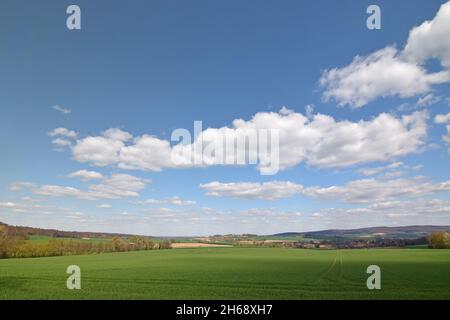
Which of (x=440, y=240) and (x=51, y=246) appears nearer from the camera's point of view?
(x=51, y=246)

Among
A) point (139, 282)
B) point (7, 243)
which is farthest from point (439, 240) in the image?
point (7, 243)

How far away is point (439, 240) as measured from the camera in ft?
392

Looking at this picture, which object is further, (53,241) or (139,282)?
(53,241)

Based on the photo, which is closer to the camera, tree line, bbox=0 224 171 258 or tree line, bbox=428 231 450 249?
tree line, bbox=0 224 171 258

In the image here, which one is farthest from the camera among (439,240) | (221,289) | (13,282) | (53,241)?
(439,240)

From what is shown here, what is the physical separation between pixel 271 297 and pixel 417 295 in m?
12.3

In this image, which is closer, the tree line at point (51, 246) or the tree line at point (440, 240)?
the tree line at point (51, 246)
